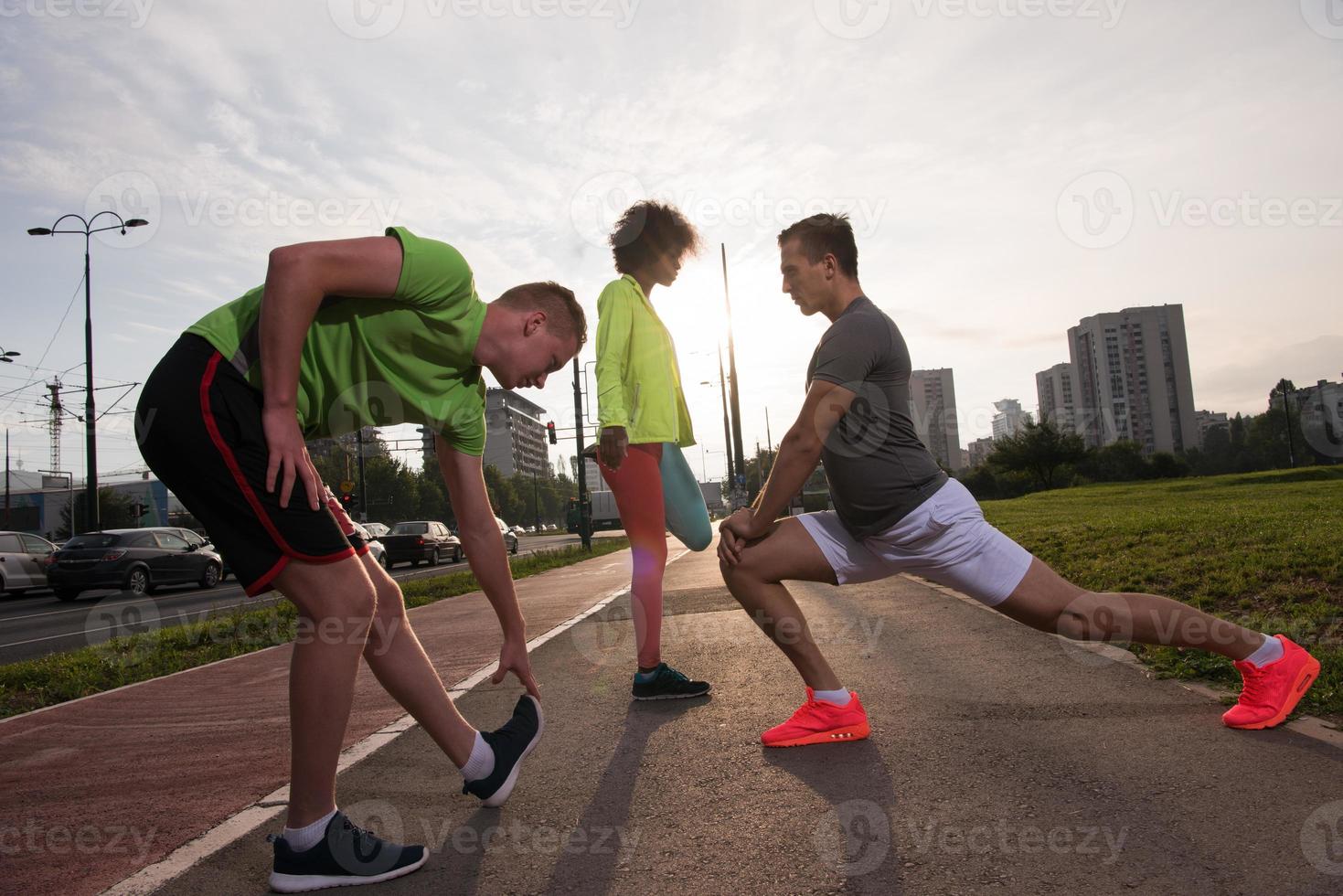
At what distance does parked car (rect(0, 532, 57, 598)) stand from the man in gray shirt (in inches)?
890

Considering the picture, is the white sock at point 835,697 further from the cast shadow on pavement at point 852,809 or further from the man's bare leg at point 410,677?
the man's bare leg at point 410,677

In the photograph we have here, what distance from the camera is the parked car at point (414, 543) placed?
27625mm

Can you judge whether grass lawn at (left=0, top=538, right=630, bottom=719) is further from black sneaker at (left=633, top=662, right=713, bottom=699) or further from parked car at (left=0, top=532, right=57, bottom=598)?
parked car at (left=0, top=532, right=57, bottom=598)

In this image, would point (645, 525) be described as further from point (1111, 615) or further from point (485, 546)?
point (1111, 615)

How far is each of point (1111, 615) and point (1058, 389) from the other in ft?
401

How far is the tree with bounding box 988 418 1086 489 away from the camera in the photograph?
2660 inches

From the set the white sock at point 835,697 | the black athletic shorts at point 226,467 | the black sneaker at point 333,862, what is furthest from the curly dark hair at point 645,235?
the black sneaker at point 333,862

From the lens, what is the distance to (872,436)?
3.22m

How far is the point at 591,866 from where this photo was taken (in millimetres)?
2301

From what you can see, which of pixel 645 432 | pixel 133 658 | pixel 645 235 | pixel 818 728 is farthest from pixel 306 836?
pixel 133 658

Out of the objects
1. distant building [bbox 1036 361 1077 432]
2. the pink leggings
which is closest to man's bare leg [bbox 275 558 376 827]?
the pink leggings

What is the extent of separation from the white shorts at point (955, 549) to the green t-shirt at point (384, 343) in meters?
1.58

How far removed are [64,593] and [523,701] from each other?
2007 centimetres

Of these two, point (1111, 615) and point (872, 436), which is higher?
point (872, 436)
